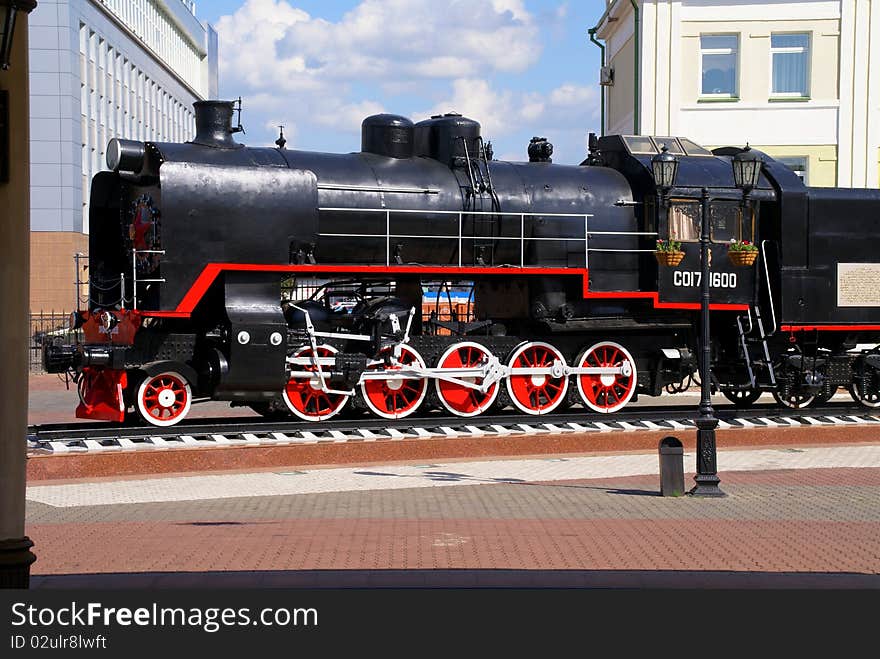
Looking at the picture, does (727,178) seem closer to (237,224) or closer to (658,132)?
(237,224)

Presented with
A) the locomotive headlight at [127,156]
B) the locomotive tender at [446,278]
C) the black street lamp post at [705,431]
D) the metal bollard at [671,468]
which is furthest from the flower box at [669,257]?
the locomotive headlight at [127,156]

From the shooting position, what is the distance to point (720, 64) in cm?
3516

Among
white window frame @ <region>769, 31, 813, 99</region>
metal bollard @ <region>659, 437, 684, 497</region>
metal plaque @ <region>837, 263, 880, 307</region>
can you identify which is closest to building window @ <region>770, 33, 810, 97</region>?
white window frame @ <region>769, 31, 813, 99</region>

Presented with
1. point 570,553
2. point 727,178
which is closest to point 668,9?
point 727,178

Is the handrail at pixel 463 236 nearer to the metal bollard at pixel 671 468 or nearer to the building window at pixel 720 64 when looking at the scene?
the metal bollard at pixel 671 468

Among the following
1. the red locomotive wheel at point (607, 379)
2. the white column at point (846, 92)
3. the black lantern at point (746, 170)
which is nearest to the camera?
the black lantern at point (746, 170)

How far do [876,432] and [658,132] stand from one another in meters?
17.7

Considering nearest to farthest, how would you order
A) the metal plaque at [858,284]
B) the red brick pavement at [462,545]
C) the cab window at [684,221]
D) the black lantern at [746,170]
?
A: 1. the red brick pavement at [462,545]
2. the black lantern at [746,170]
3. the cab window at [684,221]
4. the metal plaque at [858,284]

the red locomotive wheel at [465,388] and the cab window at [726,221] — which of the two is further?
the cab window at [726,221]

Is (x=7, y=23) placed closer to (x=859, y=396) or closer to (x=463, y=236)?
(x=463, y=236)

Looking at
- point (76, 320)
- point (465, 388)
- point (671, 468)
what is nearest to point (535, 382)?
point (465, 388)

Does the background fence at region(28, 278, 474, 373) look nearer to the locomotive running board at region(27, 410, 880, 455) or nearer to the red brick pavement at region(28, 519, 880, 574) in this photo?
the locomotive running board at region(27, 410, 880, 455)

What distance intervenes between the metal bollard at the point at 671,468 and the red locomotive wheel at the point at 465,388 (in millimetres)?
4941

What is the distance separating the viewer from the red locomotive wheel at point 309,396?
17422 mm
